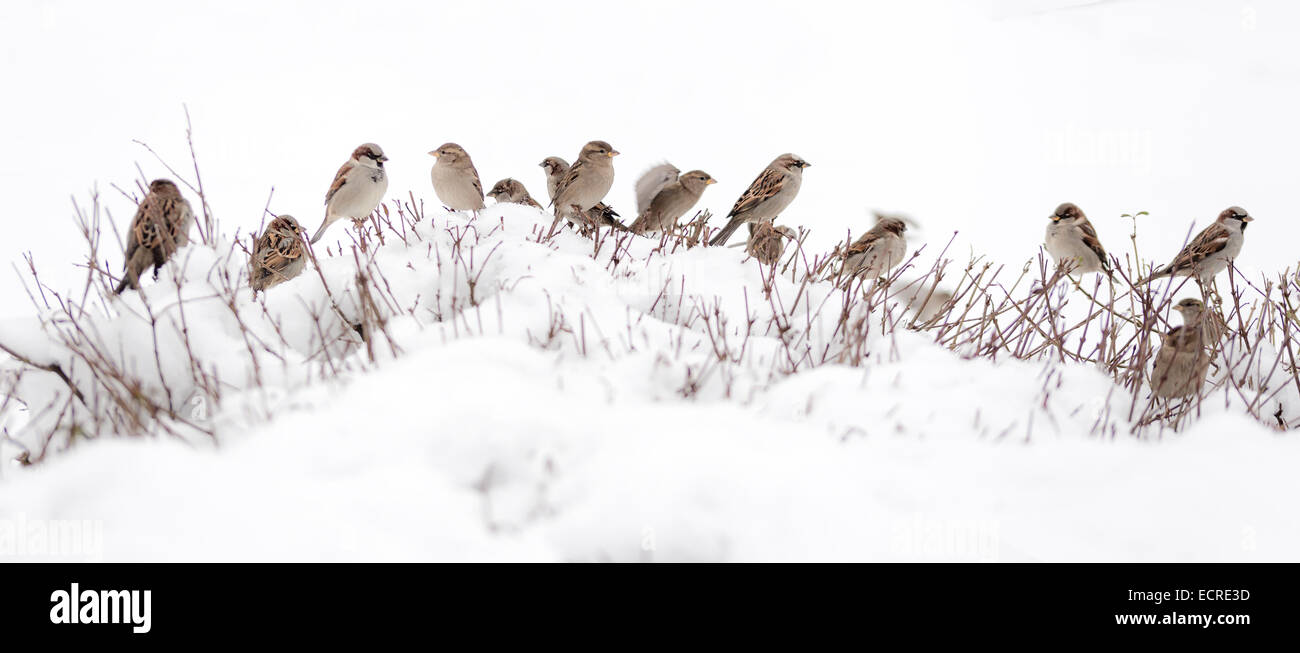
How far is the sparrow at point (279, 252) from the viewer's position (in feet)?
22.5

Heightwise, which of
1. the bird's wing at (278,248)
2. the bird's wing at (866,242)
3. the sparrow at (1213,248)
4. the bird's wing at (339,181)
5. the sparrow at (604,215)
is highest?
the bird's wing at (339,181)

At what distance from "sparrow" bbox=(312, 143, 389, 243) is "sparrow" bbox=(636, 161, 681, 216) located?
1993 mm

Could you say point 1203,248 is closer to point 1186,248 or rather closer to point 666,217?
point 1186,248

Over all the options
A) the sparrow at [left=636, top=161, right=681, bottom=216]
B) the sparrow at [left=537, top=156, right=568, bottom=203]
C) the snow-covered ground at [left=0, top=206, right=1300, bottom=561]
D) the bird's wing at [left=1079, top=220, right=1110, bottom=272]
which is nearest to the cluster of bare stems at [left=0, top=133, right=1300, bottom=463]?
the snow-covered ground at [left=0, top=206, right=1300, bottom=561]

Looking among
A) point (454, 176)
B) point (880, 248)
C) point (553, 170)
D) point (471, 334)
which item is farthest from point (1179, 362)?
point (454, 176)

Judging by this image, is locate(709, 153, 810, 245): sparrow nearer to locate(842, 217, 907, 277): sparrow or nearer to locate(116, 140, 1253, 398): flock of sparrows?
locate(116, 140, 1253, 398): flock of sparrows

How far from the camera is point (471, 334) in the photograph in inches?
177

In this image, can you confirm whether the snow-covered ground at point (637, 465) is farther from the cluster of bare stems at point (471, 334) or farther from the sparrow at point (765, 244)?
the sparrow at point (765, 244)

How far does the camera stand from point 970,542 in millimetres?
3283

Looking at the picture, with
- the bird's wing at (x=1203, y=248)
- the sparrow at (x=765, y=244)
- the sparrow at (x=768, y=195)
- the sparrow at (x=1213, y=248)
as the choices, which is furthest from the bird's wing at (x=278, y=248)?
the bird's wing at (x=1203, y=248)

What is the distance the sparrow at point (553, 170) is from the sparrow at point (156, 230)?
327cm

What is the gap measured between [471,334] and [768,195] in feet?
11.8

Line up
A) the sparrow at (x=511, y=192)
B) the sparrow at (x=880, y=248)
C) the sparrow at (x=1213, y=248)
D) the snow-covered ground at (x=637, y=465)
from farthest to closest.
Answer: the sparrow at (x=511, y=192) < the sparrow at (x=880, y=248) < the sparrow at (x=1213, y=248) < the snow-covered ground at (x=637, y=465)
